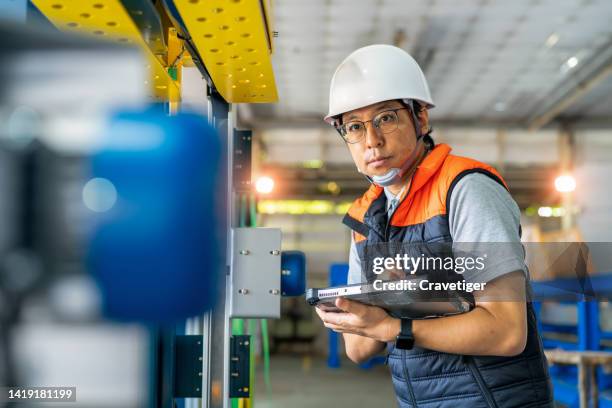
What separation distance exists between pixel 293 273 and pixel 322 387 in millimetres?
5898

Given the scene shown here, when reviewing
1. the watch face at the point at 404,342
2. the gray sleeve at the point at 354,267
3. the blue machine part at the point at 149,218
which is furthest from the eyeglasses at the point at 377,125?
the blue machine part at the point at 149,218

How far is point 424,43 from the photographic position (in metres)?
7.68

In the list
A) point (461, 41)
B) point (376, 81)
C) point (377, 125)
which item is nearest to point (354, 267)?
point (377, 125)

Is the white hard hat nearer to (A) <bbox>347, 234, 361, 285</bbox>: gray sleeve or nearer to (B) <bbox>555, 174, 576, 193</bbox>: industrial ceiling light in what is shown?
(A) <bbox>347, 234, 361, 285</bbox>: gray sleeve

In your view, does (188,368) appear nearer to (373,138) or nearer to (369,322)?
(369,322)

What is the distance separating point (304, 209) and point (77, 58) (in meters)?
12.0

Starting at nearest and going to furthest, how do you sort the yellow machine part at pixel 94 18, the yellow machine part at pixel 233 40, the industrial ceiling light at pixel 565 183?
the yellow machine part at pixel 94 18
the yellow machine part at pixel 233 40
the industrial ceiling light at pixel 565 183

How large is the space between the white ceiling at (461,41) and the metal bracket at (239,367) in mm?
5394

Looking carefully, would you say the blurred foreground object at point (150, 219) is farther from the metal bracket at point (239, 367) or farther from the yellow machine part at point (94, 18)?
the metal bracket at point (239, 367)

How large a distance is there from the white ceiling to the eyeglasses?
5.29 meters

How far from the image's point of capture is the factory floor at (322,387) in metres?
6.22

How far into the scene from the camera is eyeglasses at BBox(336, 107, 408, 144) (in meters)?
1.59

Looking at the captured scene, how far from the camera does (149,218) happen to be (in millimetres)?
466

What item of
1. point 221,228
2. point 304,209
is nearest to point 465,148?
point 304,209
